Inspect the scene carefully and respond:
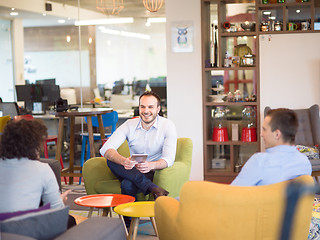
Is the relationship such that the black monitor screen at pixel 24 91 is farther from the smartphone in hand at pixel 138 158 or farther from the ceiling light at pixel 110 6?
the smartphone in hand at pixel 138 158

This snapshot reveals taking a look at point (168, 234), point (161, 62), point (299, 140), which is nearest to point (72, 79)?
point (161, 62)

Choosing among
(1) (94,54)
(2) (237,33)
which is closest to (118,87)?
(1) (94,54)

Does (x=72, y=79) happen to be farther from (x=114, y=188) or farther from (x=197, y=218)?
(x=197, y=218)

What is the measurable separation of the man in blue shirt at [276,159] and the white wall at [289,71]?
366 cm

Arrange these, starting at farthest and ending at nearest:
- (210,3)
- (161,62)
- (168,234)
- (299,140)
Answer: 1. (161,62)
2. (210,3)
3. (299,140)
4. (168,234)

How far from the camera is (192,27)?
6699mm

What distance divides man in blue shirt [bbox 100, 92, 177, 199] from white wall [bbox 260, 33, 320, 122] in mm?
2286

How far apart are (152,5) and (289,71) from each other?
232 centimetres

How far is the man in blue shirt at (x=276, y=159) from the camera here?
2951mm

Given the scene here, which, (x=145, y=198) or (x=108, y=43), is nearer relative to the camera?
(x=145, y=198)

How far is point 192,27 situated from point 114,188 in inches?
114

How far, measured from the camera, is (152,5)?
25.1 ft

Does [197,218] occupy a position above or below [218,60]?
below

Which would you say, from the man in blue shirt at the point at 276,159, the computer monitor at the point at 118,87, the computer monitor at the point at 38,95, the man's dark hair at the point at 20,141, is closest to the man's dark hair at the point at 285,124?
the man in blue shirt at the point at 276,159
